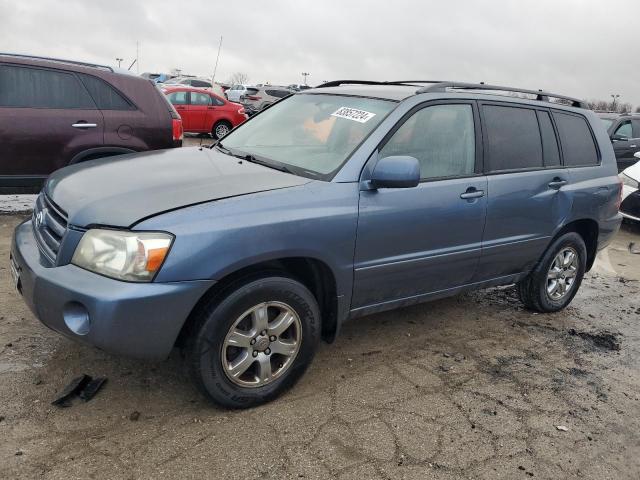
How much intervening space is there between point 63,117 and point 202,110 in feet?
34.7

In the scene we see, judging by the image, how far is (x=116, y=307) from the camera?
7.83 ft

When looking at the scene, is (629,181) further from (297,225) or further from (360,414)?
(297,225)

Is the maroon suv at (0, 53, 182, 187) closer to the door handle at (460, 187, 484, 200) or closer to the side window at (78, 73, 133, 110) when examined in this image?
the side window at (78, 73, 133, 110)

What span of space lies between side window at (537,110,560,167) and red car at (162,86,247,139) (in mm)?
12463

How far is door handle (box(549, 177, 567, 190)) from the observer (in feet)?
13.7

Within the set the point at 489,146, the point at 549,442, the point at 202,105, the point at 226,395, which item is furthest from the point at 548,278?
the point at 202,105

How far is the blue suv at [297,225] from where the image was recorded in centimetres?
250

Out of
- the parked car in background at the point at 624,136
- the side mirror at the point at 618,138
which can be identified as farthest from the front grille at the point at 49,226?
the side mirror at the point at 618,138

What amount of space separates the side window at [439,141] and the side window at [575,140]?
1145 mm

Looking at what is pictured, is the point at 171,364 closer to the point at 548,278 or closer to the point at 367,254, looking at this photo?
the point at 367,254

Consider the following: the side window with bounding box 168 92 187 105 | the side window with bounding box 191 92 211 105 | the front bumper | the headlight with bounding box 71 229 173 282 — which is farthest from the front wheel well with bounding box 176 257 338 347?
the side window with bounding box 191 92 211 105

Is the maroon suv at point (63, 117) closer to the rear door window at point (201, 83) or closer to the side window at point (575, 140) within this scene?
the side window at point (575, 140)

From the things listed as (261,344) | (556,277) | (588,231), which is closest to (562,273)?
(556,277)

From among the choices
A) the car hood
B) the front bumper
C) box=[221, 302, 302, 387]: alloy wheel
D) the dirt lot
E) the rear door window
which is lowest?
the dirt lot
